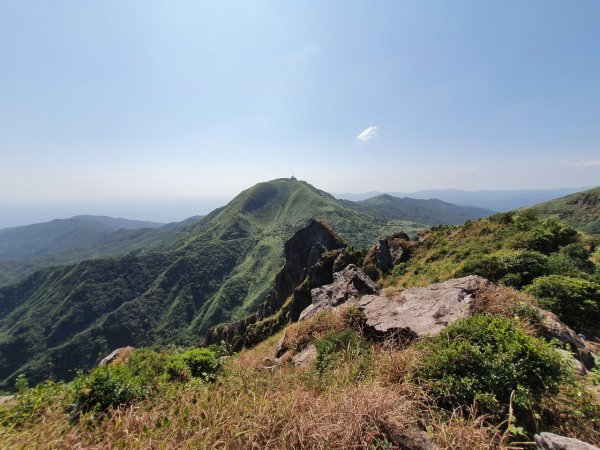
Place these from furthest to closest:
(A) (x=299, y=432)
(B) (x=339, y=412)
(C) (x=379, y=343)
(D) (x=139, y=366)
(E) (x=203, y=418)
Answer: (D) (x=139, y=366)
(C) (x=379, y=343)
(E) (x=203, y=418)
(B) (x=339, y=412)
(A) (x=299, y=432)

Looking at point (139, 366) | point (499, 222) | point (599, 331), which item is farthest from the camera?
point (499, 222)

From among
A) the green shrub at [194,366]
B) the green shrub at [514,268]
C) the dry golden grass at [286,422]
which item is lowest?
the green shrub at [194,366]

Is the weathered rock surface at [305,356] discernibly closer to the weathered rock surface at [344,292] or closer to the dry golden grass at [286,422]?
the dry golden grass at [286,422]

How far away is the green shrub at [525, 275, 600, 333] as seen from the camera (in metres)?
9.28

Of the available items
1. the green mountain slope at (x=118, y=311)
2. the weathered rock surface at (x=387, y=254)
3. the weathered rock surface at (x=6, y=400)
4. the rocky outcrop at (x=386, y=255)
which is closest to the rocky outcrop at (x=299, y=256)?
the weathered rock surface at (x=387, y=254)

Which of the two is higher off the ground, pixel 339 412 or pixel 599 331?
pixel 339 412

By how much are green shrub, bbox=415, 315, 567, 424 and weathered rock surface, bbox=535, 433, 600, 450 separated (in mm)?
525

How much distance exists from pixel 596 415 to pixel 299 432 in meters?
4.49

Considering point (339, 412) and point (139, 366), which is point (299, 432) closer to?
point (339, 412)

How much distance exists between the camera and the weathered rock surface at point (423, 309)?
776 centimetres

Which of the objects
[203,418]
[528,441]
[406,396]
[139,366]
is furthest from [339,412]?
[139,366]

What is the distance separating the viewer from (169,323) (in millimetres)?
158375

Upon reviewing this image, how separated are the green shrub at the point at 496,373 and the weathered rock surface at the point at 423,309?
6.20ft

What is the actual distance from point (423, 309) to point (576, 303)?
16.7ft
